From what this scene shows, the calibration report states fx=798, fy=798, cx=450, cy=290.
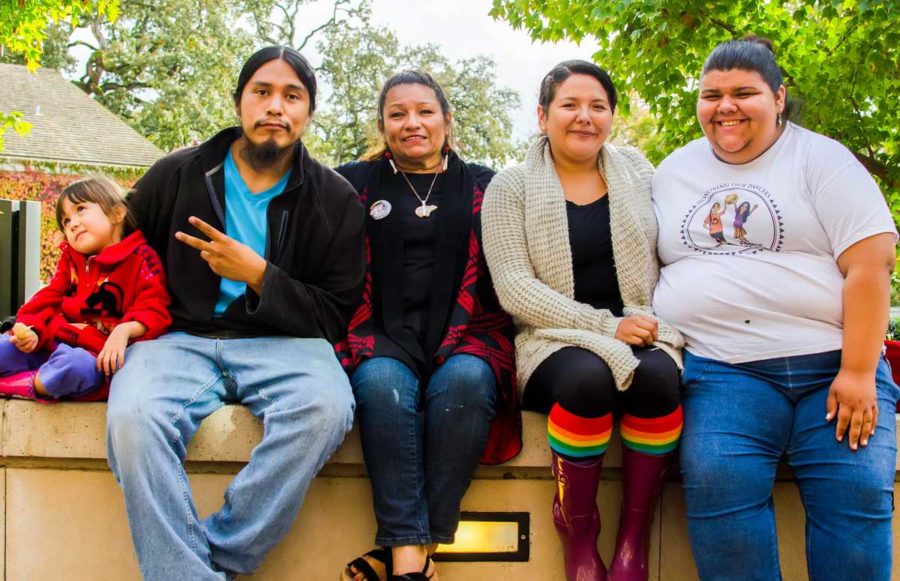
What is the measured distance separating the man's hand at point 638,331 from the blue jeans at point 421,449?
1.64 feet

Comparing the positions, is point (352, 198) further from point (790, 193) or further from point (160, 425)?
point (790, 193)

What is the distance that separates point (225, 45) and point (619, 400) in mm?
23174

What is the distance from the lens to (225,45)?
23375mm

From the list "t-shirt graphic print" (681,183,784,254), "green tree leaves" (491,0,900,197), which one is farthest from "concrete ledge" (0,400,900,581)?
"green tree leaves" (491,0,900,197)

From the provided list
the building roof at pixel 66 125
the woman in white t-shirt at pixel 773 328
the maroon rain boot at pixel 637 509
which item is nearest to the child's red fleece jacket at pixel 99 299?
the maroon rain boot at pixel 637 509

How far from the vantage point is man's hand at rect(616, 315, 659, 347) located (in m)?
2.69

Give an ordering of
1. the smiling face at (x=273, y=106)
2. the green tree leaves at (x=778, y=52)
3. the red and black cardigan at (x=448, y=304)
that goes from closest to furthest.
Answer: the red and black cardigan at (x=448, y=304) → the smiling face at (x=273, y=106) → the green tree leaves at (x=778, y=52)

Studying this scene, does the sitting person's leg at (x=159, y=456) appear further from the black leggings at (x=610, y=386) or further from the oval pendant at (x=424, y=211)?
the black leggings at (x=610, y=386)

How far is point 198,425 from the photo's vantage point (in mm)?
2701

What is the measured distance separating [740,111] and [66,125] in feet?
80.1

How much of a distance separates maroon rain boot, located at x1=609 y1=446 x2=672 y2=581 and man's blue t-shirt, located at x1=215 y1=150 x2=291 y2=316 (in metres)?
1.53

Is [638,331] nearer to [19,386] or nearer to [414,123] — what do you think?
[414,123]

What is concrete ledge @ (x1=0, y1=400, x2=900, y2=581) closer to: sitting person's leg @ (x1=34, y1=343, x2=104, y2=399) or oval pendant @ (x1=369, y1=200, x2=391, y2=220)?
sitting person's leg @ (x1=34, y1=343, x2=104, y2=399)

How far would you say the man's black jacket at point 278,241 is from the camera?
293 cm
